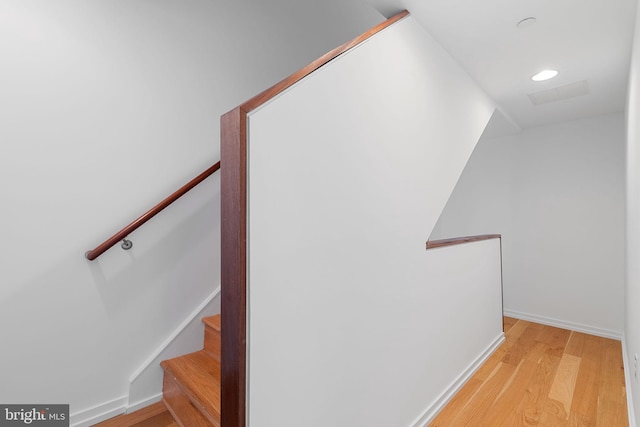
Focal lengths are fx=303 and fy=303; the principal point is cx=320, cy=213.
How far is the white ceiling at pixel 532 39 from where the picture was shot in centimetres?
146

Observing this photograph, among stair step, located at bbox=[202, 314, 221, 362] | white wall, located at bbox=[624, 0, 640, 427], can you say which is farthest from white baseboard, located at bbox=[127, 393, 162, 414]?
white wall, located at bbox=[624, 0, 640, 427]

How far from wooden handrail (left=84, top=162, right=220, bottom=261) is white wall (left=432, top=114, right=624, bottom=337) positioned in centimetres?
323

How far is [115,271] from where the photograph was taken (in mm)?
1576

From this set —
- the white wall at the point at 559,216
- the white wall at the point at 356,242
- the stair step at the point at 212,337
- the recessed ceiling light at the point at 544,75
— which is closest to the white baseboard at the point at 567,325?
the white wall at the point at 559,216

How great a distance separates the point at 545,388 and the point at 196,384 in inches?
85.2

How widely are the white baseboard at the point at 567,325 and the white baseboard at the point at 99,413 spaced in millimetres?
3708

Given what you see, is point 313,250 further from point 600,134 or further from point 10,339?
point 600,134

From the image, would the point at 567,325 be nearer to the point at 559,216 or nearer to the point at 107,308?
the point at 559,216

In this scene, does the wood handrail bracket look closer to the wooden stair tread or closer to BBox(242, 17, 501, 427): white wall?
→ BBox(242, 17, 501, 427): white wall

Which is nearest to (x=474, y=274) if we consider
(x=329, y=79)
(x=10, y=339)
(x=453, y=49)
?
(x=453, y=49)

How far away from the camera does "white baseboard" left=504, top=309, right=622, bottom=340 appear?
287 cm

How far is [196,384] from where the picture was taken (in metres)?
1.48

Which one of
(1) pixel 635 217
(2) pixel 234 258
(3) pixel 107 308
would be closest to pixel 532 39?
(1) pixel 635 217

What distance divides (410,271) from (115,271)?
151 cm
